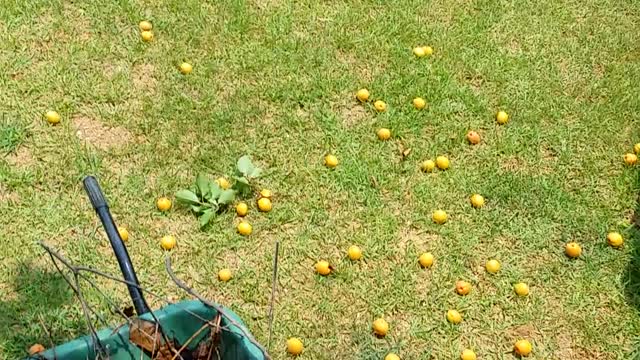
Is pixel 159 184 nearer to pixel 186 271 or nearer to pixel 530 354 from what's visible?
pixel 186 271

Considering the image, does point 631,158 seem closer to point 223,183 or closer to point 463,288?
point 463,288

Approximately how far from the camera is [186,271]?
356cm

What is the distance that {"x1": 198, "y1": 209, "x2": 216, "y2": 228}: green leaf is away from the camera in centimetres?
370

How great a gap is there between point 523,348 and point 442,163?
1.15 m

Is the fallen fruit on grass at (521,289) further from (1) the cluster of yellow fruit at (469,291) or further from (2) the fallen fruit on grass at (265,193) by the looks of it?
(2) the fallen fruit on grass at (265,193)

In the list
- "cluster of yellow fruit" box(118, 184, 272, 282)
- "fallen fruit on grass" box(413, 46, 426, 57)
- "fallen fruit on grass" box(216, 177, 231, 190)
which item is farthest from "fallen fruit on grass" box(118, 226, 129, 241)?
"fallen fruit on grass" box(413, 46, 426, 57)

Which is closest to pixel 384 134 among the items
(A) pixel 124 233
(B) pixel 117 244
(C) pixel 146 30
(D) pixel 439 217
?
(D) pixel 439 217

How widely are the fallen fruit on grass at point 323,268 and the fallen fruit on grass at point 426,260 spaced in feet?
1.53

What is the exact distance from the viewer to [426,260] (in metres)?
3.69

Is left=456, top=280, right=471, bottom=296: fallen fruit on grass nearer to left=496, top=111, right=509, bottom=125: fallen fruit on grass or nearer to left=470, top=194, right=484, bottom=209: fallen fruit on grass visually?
left=470, top=194, right=484, bottom=209: fallen fruit on grass

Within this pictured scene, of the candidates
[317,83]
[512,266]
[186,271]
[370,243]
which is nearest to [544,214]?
[512,266]

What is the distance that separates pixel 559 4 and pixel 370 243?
2633mm

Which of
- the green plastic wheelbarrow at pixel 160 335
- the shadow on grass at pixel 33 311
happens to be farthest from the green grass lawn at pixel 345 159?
the green plastic wheelbarrow at pixel 160 335

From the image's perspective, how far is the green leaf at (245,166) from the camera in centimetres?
388
